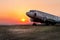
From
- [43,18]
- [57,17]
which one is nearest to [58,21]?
[57,17]

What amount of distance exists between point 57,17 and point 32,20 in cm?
1211

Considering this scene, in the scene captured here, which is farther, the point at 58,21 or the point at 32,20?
the point at 58,21

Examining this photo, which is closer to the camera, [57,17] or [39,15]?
[39,15]

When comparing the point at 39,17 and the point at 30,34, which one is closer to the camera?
the point at 30,34

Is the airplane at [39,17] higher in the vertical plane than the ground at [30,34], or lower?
higher

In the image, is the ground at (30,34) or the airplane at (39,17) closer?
the ground at (30,34)

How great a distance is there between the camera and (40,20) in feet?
232

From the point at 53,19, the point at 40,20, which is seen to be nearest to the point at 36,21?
the point at 40,20

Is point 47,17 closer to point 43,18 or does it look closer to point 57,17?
point 43,18

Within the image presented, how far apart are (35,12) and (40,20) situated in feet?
10.5

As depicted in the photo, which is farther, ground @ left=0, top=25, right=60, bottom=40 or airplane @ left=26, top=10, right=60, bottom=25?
airplane @ left=26, top=10, right=60, bottom=25

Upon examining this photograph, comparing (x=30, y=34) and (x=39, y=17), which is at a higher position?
(x=39, y=17)

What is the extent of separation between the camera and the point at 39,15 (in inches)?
2736

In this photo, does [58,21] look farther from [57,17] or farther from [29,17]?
[29,17]
